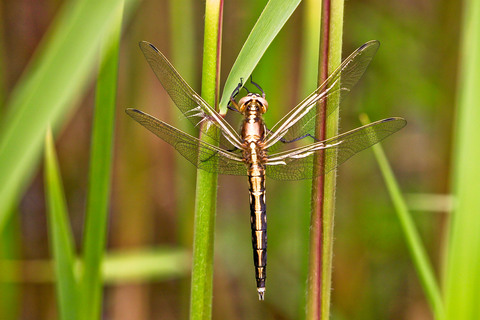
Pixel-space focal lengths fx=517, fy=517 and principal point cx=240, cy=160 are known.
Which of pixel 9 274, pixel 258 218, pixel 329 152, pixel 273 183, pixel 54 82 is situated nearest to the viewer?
pixel 54 82

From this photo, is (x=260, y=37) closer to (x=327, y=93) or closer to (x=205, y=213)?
(x=327, y=93)

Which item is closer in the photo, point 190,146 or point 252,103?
point 190,146

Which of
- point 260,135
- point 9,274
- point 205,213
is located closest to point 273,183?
point 260,135

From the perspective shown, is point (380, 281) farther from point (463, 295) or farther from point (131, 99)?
point (463, 295)

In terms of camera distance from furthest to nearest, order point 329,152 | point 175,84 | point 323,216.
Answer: point 175,84, point 329,152, point 323,216

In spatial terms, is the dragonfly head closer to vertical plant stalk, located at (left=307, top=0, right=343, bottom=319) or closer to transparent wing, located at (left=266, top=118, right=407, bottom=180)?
transparent wing, located at (left=266, top=118, right=407, bottom=180)

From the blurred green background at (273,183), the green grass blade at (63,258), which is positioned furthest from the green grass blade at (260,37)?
the blurred green background at (273,183)

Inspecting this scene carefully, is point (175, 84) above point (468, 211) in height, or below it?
above
